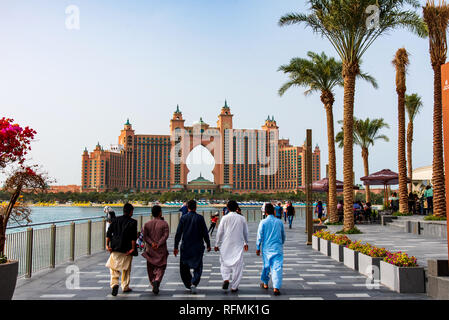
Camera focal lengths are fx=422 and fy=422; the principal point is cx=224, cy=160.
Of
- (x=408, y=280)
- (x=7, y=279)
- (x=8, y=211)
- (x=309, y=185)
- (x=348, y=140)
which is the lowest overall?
(x=408, y=280)

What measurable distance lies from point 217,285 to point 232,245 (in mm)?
1077

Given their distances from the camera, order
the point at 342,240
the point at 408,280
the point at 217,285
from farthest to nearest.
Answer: the point at 342,240
the point at 217,285
the point at 408,280

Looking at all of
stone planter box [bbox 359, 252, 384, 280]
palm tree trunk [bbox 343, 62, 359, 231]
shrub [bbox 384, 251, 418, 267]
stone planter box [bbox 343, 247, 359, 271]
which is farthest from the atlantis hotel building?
shrub [bbox 384, 251, 418, 267]

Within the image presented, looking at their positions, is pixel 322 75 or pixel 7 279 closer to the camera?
pixel 7 279

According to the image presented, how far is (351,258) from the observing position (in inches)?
404

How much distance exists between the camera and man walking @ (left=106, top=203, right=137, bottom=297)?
7.58 metres

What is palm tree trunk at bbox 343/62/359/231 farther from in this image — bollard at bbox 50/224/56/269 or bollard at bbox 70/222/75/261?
bollard at bbox 50/224/56/269

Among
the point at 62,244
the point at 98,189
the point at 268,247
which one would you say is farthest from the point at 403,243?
the point at 98,189

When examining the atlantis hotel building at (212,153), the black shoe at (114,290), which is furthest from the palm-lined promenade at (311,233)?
the atlantis hotel building at (212,153)

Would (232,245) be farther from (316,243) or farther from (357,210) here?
(357,210)

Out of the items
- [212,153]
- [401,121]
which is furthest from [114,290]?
[212,153]

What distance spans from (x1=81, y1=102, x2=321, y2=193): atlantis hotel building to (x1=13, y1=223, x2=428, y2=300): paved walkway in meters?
152

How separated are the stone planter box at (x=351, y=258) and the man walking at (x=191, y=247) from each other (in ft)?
13.4
